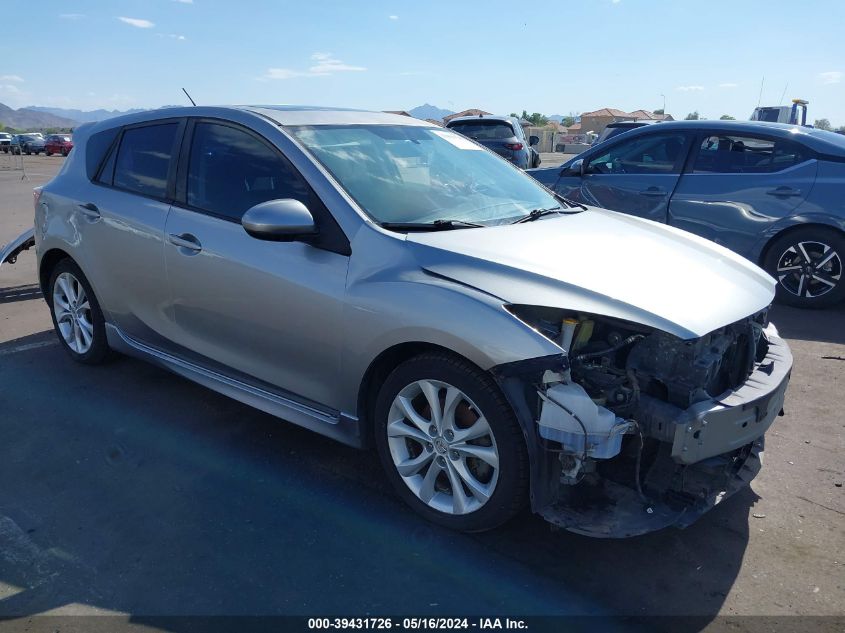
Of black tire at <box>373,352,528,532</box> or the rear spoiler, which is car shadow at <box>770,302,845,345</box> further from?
the rear spoiler

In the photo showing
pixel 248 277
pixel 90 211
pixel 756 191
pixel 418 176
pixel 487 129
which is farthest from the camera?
pixel 487 129

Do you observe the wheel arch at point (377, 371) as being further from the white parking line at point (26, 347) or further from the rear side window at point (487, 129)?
the rear side window at point (487, 129)

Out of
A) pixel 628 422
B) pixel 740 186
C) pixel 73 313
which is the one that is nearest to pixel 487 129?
pixel 740 186

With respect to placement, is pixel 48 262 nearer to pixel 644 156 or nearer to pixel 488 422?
pixel 488 422

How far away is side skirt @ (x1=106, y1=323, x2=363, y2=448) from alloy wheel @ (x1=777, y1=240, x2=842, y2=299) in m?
5.00

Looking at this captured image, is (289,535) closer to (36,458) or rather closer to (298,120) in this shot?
(36,458)

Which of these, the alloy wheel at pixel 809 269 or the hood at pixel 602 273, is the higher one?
the hood at pixel 602 273

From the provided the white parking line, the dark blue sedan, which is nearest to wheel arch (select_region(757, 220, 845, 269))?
the dark blue sedan

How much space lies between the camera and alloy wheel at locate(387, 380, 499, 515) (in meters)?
Answer: 2.90

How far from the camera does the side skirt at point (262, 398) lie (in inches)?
131

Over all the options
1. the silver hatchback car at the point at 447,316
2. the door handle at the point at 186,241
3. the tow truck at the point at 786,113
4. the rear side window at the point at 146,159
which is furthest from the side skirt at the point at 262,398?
the tow truck at the point at 786,113

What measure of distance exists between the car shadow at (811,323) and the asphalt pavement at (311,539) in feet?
5.80

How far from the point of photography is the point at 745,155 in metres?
6.79

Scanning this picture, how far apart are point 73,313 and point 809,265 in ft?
20.5
